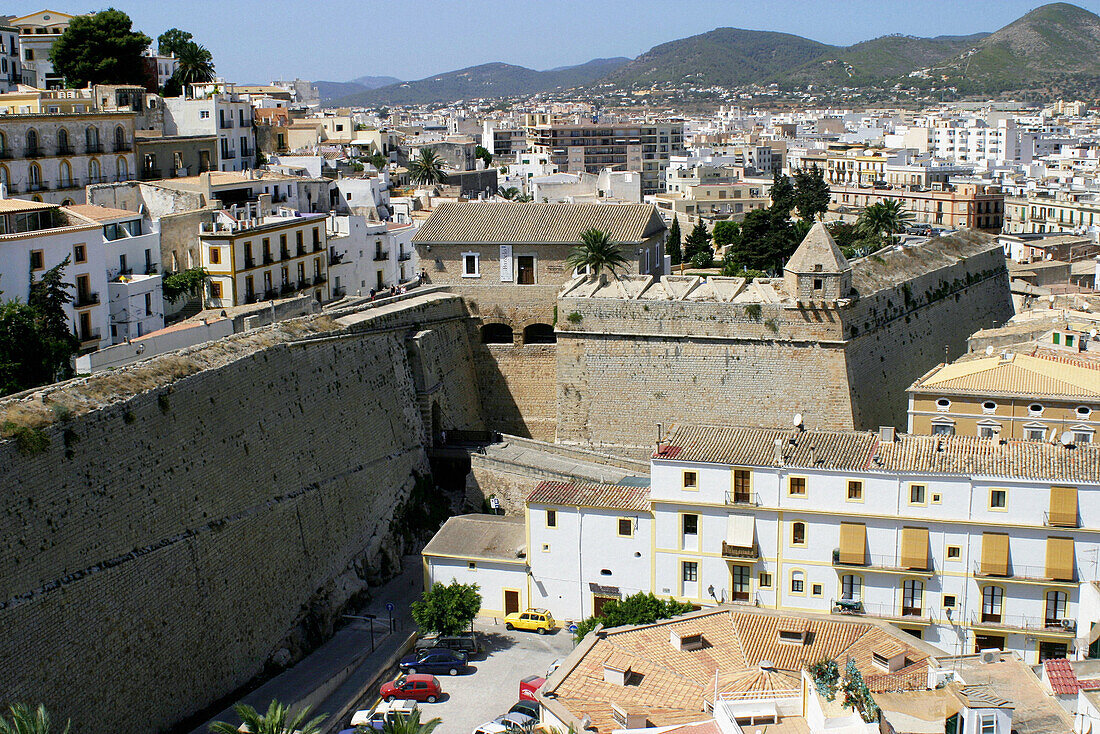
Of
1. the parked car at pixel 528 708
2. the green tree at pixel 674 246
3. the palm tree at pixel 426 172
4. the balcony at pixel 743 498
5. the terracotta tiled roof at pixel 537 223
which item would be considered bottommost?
the parked car at pixel 528 708

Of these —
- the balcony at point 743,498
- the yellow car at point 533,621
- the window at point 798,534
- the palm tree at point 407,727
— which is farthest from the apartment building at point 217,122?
the palm tree at point 407,727

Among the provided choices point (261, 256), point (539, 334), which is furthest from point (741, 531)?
point (261, 256)

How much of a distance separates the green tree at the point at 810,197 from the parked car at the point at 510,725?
44706mm

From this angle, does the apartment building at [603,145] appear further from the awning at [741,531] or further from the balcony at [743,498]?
the awning at [741,531]

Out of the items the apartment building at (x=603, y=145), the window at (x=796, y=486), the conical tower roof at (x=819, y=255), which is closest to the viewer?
the window at (x=796, y=486)

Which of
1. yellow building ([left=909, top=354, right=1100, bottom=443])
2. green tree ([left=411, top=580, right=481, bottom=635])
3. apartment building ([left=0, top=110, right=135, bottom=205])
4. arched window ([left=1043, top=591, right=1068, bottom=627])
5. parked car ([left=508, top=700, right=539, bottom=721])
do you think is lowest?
parked car ([left=508, top=700, right=539, bottom=721])

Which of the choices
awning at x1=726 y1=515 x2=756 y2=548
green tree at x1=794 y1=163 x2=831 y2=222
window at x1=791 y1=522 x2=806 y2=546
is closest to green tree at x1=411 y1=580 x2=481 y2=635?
awning at x1=726 y1=515 x2=756 y2=548

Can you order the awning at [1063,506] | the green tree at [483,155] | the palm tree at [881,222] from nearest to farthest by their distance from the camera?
the awning at [1063,506] → the palm tree at [881,222] → the green tree at [483,155]

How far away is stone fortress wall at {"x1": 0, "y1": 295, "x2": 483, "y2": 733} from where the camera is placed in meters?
19.1

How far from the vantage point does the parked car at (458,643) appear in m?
23.8

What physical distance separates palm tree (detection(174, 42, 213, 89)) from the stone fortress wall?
27701 mm

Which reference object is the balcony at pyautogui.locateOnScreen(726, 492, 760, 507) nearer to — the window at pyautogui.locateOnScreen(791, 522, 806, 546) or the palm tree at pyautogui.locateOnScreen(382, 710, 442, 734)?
the window at pyautogui.locateOnScreen(791, 522, 806, 546)

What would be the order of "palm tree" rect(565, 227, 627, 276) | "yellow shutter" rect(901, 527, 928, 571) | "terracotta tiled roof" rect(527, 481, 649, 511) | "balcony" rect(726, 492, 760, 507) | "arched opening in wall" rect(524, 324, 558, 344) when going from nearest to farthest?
"yellow shutter" rect(901, 527, 928, 571) < "balcony" rect(726, 492, 760, 507) < "terracotta tiled roof" rect(527, 481, 649, 511) < "palm tree" rect(565, 227, 627, 276) < "arched opening in wall" rect(524, 324, 558, 344)

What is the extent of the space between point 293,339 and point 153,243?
775 centimetres
